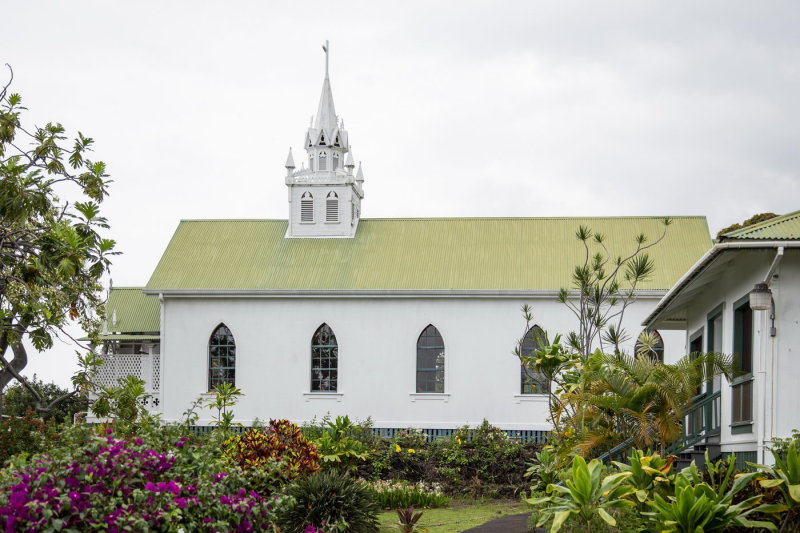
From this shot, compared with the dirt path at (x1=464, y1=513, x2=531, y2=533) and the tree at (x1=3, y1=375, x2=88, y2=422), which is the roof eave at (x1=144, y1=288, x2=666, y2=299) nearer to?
the tree at (x1=3, y1=375, x2=88, y2=422)

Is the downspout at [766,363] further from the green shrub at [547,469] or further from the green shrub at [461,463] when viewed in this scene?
the green shrub at [461,463]

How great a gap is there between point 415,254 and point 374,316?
2.75 m

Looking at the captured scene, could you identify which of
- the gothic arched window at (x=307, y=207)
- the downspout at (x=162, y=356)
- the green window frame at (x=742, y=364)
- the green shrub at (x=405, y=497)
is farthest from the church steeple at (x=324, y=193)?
the green window frame at (x=742, y=364)

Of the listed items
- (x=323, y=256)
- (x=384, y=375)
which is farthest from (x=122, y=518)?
(x=323, y=256)

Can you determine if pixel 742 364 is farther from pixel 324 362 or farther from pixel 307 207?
pixel 307 207

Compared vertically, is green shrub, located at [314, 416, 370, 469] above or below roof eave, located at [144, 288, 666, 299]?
below

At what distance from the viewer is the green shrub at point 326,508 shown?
45.4ft

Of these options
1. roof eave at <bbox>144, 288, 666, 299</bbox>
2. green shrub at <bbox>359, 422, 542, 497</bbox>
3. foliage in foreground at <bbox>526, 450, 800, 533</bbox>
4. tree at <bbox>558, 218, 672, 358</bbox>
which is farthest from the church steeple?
foliage in foreground at <bbox>526, 450, 800, 533</bbox>

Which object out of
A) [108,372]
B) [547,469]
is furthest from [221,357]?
Result: [547,469]

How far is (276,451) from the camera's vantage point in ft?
52.0

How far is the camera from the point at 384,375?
3017 centimetres

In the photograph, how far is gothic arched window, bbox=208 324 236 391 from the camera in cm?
3103

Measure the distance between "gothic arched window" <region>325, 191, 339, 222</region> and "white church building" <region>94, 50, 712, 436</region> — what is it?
0.14 m

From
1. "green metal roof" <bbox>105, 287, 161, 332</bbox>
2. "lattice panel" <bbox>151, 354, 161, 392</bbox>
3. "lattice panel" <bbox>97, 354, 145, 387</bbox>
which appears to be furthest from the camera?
"green metal roof" <bbox>105, 287, 161, 332</bbox>
